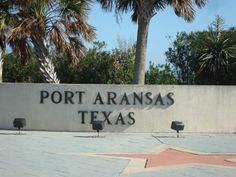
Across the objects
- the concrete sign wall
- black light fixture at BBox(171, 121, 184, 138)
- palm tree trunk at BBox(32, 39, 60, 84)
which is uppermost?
palm tree trunk at BBox(32, 39, 60, 84)

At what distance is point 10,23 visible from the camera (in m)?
23.1

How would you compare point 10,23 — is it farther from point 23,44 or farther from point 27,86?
point 27,86

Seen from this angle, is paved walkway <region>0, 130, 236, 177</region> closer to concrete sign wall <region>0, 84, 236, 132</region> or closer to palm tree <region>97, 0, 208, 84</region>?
concrete sign wall <region>0, 84, 236, 132</region>

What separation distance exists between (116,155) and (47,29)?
9.36 m

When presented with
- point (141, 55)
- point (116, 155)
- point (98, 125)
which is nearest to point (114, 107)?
point (98, 125)

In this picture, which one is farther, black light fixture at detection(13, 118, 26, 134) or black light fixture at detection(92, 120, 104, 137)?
black light fixture at detection(13, 118, 26, 134)

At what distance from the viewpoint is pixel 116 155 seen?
48.5ft

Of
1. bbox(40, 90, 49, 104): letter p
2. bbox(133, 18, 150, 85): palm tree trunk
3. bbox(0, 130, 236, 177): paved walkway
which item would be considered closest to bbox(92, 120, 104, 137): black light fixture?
bbox(0, 130, 236, 177): paved walkway

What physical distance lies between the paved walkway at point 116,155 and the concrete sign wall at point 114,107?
2.65ft

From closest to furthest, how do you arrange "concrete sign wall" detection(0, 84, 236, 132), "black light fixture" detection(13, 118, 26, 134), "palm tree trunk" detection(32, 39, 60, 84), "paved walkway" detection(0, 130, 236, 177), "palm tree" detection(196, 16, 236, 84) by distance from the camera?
"paved walkway" detection(0, 130, 236, 177)
"black light fixture" detection(13, 118, 26, 134)
"concrete sign wall" detection(0, 84, 236, 132)
"palm tree trunk" detection(32, 39, 60, 84)
"palm tree" detection(196, 16, 236, 84)

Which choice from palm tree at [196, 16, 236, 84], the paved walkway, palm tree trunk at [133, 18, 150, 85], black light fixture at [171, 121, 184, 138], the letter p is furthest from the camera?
palm tree at [196, 16, 236, 84]

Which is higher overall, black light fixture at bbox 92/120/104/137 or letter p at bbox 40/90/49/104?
letter p at bbox 40/90/49/104

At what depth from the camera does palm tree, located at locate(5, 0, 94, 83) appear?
2216cm

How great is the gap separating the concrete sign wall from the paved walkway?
2.65ft
